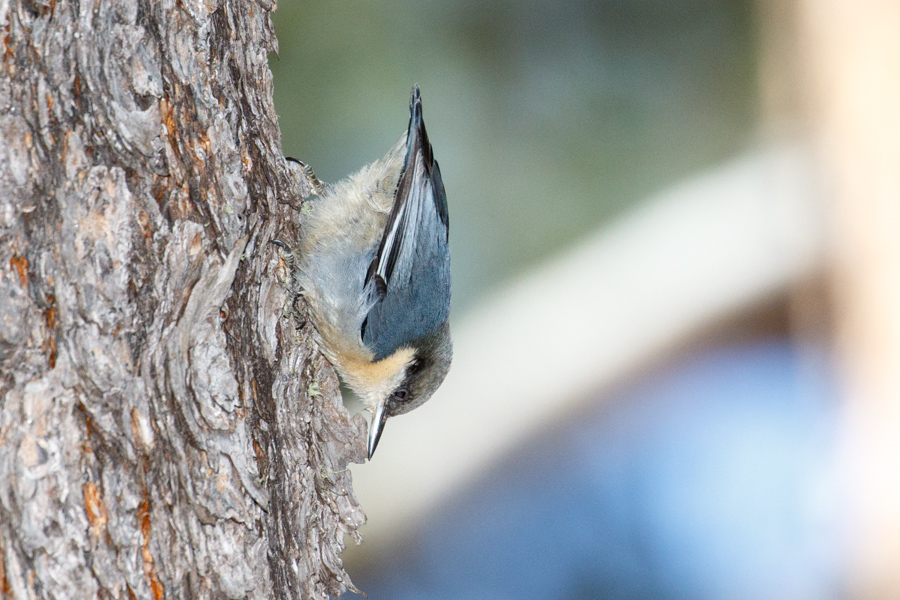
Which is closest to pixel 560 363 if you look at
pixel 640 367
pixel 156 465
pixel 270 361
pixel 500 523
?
pixel 640 367

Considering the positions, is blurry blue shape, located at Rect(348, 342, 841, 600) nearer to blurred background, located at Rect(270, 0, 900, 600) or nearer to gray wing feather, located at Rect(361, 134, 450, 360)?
blurred background, located at Rect(270, 0, 900, 600)

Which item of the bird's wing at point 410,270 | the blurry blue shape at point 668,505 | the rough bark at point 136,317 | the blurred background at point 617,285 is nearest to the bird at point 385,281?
the bird's wing at point 410,270

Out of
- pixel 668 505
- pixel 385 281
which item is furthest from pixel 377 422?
pixel 668 505

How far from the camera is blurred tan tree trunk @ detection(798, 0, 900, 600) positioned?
6.62ft

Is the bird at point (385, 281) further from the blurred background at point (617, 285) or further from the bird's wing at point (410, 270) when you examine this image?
the blurred background at point (617, 285)

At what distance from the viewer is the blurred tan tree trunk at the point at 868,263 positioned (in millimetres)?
2018

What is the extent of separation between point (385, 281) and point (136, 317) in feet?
2.38

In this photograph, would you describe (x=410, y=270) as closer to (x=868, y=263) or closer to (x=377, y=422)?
(x=377, y=422)

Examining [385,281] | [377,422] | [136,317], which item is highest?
[385,281]

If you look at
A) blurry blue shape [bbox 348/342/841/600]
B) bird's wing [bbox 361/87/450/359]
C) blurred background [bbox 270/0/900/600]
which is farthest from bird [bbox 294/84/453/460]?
blurry blue shape [bbox 348/342/841/600]

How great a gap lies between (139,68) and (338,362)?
0.77 metres

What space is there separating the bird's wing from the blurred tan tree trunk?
4.34ft

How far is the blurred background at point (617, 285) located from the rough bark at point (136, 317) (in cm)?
133

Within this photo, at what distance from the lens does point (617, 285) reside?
2.40 m
